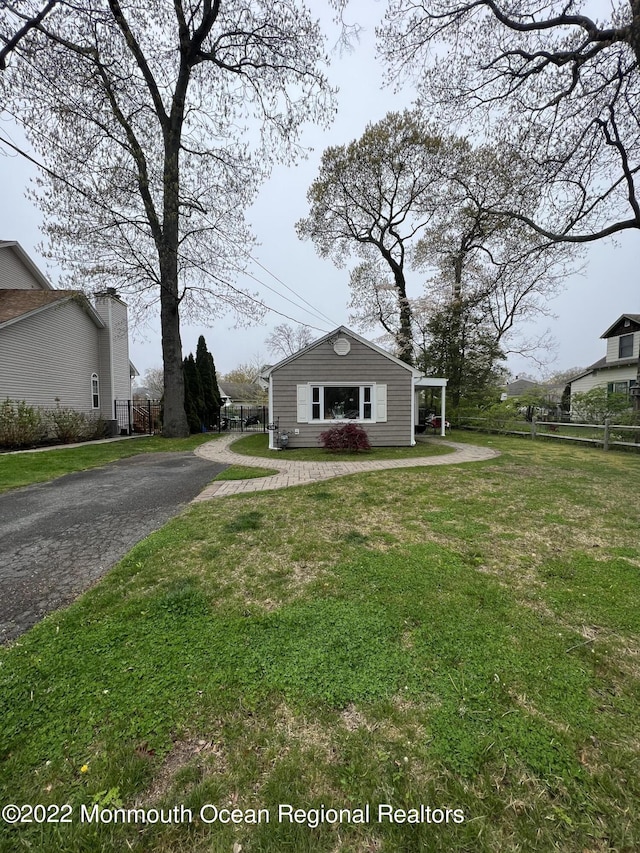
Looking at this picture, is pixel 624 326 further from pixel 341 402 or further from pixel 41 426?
pixel 41 426

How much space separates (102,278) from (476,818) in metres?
16.6

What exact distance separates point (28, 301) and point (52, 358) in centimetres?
232

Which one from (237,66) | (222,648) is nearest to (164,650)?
(222,648)

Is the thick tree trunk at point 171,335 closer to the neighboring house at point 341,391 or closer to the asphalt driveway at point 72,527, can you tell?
the neighboring house at point 341,391

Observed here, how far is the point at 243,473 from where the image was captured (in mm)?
7539

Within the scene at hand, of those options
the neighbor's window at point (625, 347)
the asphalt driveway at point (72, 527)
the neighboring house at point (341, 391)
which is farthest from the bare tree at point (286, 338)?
the asphalt driveway at point (72, 527)

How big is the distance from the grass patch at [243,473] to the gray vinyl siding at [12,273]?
15824 millimetres

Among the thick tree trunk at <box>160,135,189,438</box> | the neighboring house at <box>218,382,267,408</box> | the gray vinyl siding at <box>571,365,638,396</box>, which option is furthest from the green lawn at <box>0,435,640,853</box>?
the neighboring house at <box>218,382,267,408</box>

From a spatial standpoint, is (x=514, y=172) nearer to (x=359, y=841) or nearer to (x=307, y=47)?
(x=307, y=47)

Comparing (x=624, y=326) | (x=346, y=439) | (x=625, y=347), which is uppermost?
(x=624, y=326)

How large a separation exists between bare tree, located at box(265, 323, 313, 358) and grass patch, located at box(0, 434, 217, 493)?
24362mm

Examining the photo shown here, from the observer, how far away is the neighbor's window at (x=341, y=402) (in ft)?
37.7

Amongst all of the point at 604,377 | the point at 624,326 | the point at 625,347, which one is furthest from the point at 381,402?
the point at 604,377

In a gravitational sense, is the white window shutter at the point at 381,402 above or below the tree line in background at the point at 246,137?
below
